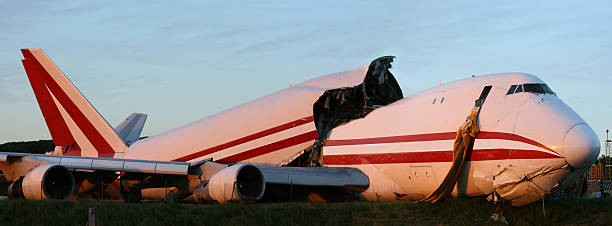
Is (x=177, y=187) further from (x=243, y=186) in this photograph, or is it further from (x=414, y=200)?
(x=414, y=200)

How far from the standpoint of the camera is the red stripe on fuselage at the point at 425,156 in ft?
54.6

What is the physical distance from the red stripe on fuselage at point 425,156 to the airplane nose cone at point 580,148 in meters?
0.42

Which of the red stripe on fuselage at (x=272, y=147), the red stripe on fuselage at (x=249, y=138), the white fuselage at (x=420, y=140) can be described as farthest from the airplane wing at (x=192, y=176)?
the red stripe on fuselage at (x=249, y=138)

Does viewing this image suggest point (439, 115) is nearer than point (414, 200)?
Yes

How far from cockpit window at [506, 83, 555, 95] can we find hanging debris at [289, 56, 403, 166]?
6.91m

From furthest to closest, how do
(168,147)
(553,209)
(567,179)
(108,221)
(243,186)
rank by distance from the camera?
1. (168,147)
2. (243,186)
3. (553,209)
4. (567,179)
5. (108,221)

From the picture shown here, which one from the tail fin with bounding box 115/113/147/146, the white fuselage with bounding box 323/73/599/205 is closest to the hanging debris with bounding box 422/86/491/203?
the white fuselage with bounding box 323/73/599/205

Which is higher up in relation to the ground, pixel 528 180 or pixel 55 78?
pixel 55 78

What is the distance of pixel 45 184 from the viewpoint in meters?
19.3

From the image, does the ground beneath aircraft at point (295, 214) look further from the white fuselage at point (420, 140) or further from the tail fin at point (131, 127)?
the tail fin at point (131, 127)

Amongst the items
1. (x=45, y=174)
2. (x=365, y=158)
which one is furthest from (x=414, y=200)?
(x=45, y=174)

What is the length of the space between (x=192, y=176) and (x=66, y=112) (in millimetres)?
8009

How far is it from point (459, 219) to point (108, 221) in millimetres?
9541

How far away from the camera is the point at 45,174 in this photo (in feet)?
63.1
